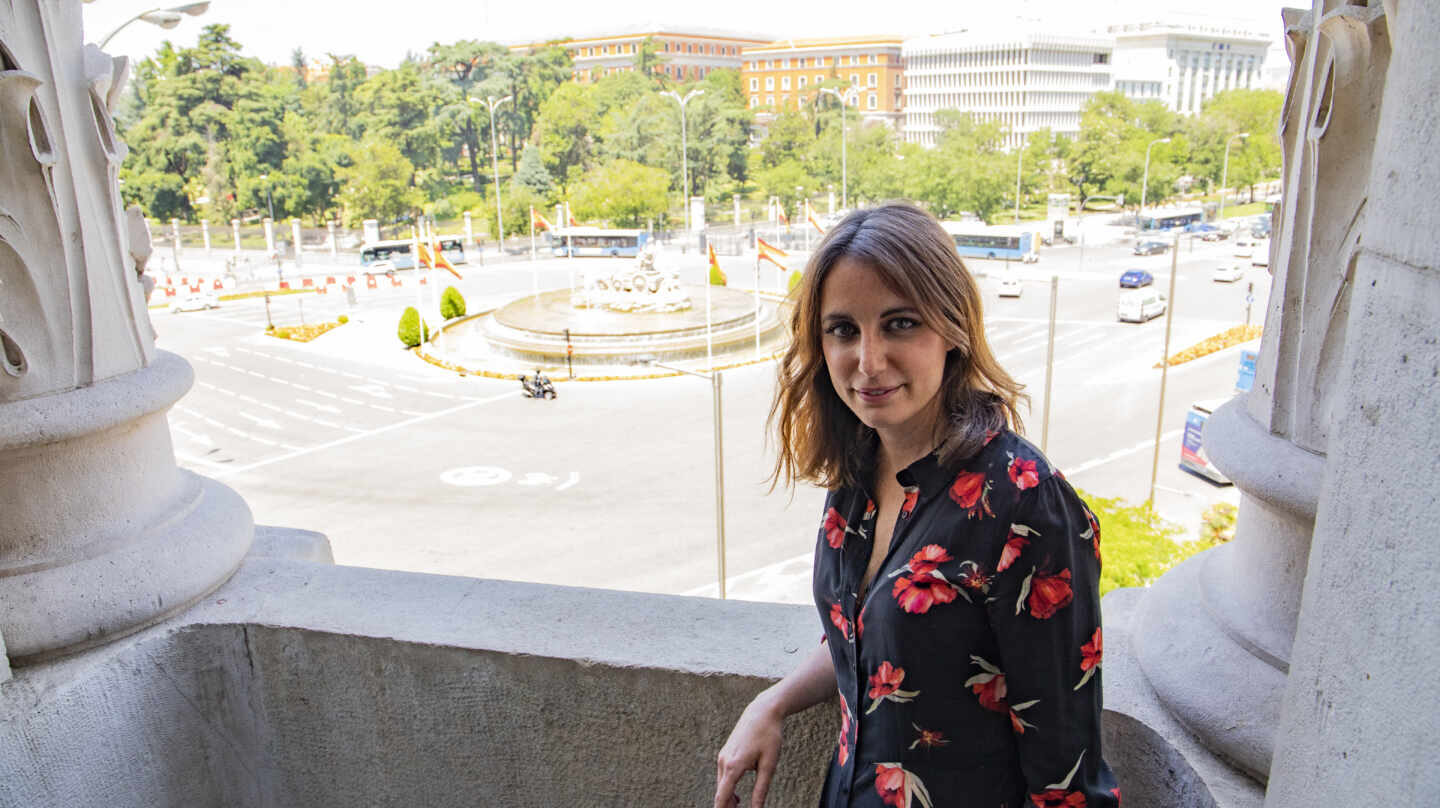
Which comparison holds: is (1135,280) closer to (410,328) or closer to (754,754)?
(410,328)

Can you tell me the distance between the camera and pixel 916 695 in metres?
1.26

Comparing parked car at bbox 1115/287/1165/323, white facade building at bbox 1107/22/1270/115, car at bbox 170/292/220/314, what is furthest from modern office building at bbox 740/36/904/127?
car at bbox 170/292/220/314

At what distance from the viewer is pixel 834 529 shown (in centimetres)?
146

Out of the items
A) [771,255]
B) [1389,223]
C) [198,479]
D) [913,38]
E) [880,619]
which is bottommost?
[771,255]

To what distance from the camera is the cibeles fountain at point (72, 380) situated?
1.93 meters

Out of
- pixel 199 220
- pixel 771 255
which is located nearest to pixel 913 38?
pixel 199 220

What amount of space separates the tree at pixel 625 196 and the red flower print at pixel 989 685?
47.0 meters

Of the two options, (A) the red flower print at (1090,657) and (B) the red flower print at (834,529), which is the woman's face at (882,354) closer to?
(B) the red flower print at (834,529)

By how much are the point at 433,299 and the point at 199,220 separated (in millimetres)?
26845

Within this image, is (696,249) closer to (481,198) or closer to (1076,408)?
(481,198)

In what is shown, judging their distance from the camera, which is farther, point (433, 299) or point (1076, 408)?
point (433, 299)

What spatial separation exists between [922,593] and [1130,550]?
26.3 ft

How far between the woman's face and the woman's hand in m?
0.49

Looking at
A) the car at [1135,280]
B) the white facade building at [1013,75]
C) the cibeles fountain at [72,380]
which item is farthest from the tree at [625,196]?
the cibeles fountain at [72,380]
